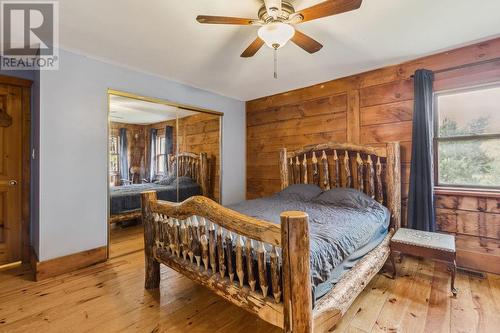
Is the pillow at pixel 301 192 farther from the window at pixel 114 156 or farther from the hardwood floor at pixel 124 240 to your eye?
the window at pixel 114 156

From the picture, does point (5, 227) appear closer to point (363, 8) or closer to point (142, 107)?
point (142, 107)

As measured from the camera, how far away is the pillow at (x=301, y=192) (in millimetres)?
3116

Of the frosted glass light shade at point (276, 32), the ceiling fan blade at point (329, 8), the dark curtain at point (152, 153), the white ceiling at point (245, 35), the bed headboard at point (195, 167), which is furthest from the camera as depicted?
the bed headboard at point (195, 167)

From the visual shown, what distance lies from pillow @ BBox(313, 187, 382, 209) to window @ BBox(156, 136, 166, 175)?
2.20m

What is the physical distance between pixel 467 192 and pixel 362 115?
1.42 meters

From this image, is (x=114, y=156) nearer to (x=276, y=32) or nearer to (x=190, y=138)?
(x=190, y=138)

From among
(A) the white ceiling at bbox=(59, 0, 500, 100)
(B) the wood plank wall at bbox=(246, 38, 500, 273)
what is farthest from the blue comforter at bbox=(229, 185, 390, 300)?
(A) the white ceiling at bbox=(59, 0, 500, 100)

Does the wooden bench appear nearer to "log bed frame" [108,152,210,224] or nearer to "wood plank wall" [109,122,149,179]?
"log bed frame" [108,152,210,224]

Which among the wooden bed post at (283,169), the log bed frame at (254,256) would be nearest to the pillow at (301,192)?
the wooden bed post at (283,169)

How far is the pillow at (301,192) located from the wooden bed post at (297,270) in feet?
6.43

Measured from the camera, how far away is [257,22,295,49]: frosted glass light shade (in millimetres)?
1607

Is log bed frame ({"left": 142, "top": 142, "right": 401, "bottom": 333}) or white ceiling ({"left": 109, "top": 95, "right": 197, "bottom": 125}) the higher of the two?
white ceiling ({"left": 109, "top": 95, "right": 197, "bottom": 125})

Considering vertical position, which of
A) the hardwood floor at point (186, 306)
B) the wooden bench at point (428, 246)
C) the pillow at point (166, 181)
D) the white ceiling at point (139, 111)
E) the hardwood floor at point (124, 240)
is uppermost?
the white ceiling at point (139, 111)

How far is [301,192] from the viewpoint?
3.19m
